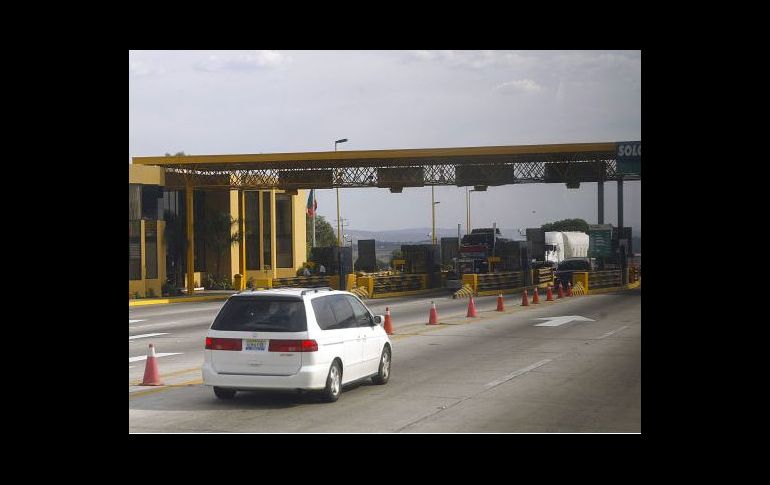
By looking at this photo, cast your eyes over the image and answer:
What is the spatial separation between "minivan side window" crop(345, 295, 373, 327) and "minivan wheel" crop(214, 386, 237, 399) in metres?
2.09

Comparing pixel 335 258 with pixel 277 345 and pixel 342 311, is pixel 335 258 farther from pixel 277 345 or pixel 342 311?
pixel 277 345

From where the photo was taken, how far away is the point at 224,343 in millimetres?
14297

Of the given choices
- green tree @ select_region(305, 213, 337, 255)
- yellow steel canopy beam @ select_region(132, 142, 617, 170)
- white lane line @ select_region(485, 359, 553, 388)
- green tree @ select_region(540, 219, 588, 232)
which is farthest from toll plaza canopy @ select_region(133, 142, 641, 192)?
green tree @ select_region(540, 219, 588, 232)

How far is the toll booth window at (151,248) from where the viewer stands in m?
48.3

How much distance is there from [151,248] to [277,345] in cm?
3551

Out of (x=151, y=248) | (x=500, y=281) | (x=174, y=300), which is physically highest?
(x=151, y=248)

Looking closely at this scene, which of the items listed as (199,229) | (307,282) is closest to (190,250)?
(307,282)

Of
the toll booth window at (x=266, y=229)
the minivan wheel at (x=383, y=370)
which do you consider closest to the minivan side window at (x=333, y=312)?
the minivan wheel at (x=383, y=370)

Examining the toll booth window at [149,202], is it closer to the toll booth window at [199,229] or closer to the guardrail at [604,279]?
the toll booth window at [199,229]

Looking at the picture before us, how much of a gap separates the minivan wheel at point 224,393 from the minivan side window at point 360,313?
2.09 metres
